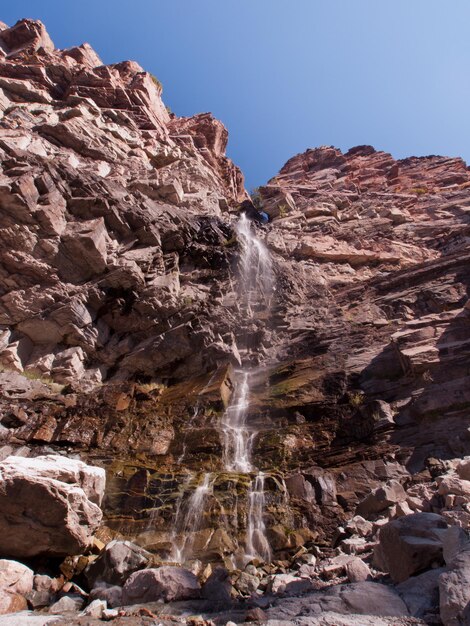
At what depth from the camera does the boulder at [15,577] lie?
6.92 meters

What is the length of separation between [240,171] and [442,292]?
121 ft

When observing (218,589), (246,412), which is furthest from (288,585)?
(246,412)

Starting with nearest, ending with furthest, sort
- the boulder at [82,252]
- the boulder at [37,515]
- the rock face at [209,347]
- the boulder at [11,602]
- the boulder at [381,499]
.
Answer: the boulder at [11,602] → the boulder at [37,515] → the boulder at [381,499] → the rock face at [209,347] → the boulder at [82,252]

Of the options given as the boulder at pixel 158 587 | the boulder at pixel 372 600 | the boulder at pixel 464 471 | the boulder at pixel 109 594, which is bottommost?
the boulder at pixel 109 594

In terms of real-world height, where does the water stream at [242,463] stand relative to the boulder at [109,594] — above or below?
above

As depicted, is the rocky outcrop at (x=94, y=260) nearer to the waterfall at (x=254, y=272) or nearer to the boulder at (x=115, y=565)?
the waterfall at (x=254, y=272)

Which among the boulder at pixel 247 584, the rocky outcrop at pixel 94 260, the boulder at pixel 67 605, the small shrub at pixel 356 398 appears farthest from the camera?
the rocky outcrop at pixel 94 260

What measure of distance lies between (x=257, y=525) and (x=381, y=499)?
3.24 m

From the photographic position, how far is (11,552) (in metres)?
8.05

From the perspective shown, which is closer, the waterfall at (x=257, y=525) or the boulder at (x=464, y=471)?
the boulder at (x=464, y=471)

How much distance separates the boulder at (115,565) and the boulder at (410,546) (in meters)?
4.28

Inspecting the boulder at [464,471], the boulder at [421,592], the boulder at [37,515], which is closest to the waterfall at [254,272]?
the boulder at [464,471]

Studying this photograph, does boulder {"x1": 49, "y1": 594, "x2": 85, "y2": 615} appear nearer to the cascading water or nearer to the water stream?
the water stream

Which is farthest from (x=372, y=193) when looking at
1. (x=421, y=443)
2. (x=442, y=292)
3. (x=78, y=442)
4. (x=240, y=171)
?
(x=78, y=442)
